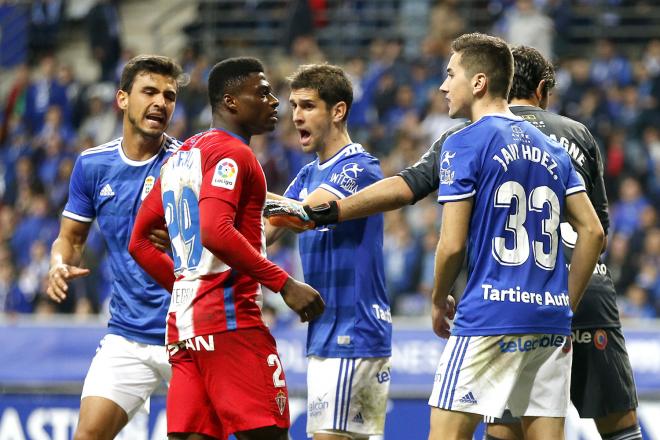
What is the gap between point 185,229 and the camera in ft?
16.9

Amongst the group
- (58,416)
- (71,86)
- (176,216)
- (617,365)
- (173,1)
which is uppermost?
(173,1)

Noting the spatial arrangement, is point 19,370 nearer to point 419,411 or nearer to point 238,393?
point 419,411

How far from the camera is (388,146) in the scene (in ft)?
50.2

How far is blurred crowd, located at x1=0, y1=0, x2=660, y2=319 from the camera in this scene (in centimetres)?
1338

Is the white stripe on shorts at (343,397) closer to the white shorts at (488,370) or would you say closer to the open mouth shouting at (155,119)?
the white shorts at (488,370)

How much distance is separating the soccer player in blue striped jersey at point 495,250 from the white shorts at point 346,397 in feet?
3.26

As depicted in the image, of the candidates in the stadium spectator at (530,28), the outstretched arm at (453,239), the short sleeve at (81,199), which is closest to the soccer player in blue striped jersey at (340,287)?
the outstretched arm at (453,239)

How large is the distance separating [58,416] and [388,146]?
23.8 feet

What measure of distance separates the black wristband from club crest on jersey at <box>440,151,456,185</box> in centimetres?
79

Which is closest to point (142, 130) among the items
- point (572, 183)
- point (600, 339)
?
point (572, 183)

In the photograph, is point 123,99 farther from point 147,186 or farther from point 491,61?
point 491,61

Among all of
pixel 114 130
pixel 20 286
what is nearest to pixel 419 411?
pixel 20 286

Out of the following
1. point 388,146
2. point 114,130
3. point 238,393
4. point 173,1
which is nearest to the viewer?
point 238,393

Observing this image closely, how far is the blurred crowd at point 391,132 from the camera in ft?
43.9
